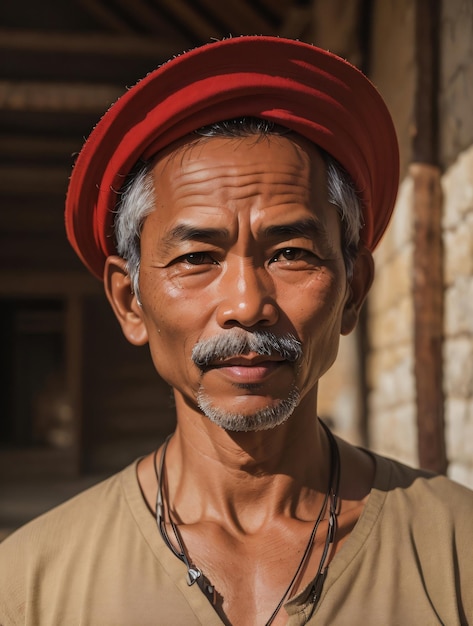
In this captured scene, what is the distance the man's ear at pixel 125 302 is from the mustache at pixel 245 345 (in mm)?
304

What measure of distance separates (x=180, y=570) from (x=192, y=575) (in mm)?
32

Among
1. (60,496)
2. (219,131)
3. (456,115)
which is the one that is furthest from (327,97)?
(60,496)

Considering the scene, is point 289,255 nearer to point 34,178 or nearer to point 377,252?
point 377,252

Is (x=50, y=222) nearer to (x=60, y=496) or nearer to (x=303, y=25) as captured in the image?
(x=60, y=496)

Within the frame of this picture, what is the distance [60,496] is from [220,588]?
6291 mm

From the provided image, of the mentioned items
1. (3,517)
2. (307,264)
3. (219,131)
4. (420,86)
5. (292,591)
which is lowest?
(3,517)

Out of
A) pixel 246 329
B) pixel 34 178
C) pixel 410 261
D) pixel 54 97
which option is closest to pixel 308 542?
pixel 246 329

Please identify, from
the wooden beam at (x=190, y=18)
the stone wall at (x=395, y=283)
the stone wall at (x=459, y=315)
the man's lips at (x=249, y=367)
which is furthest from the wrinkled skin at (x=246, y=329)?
the wooden beam at (x=190, y=18)

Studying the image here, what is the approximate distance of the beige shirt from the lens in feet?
4.94

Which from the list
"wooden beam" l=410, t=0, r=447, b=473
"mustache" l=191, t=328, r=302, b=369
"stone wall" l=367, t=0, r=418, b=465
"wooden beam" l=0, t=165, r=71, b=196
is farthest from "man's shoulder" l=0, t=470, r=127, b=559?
"wooden beam" l=0, t=165, r=71, b=196

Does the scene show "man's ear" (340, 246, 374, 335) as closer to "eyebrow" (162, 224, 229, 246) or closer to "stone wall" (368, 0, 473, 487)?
"eyebrow" (162, 224, 229, 246)

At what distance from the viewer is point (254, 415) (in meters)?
1.54

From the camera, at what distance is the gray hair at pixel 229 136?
1.62 meters

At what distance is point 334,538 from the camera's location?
165 centimetres
